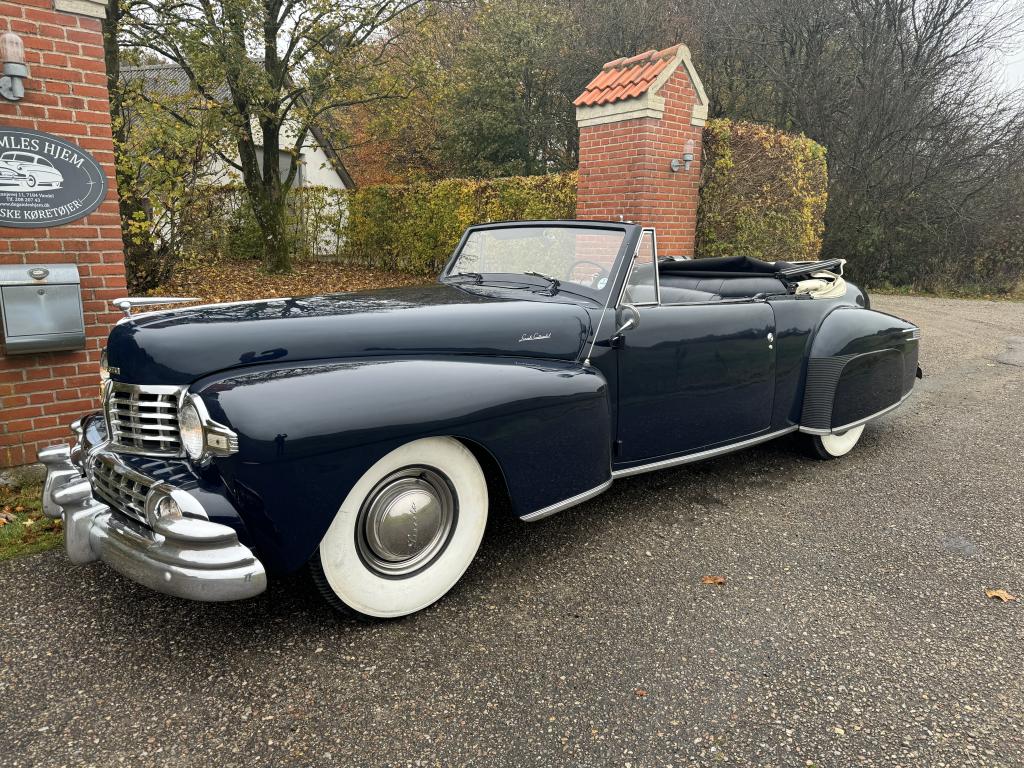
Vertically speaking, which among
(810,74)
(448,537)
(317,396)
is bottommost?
A: (448,537)

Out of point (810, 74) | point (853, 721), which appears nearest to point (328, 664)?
point (853, 721)

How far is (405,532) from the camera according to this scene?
256cm

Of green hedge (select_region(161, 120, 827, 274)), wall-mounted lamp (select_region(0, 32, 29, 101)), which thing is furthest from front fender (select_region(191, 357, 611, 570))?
green hedge (select_region(161, 120, 827, 274))

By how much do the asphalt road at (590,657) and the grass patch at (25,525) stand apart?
165mm

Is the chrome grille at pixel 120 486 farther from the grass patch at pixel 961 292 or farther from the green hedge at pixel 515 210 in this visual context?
the grass patch at pixel 961 292

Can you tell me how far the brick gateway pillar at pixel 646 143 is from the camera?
6738mm

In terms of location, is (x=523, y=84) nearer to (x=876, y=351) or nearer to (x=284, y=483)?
(x=876, y=351)

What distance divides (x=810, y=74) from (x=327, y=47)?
11217 millimetres

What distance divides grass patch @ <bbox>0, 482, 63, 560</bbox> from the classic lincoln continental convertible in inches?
26.0

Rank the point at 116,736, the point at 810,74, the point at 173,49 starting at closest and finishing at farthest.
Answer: the point at 116,736 → the point at 173,49 → the point at 810,74

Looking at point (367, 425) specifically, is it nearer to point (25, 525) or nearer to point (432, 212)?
point (25, 525)

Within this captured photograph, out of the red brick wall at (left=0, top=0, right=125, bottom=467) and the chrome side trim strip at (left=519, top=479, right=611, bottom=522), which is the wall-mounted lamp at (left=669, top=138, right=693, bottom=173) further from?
the red brick wall at (left=0, top=0, right=125, bottom=467)

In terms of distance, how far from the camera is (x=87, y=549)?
2.43m

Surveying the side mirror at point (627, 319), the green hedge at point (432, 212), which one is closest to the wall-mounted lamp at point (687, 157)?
the green hedge at point (432, 212)
